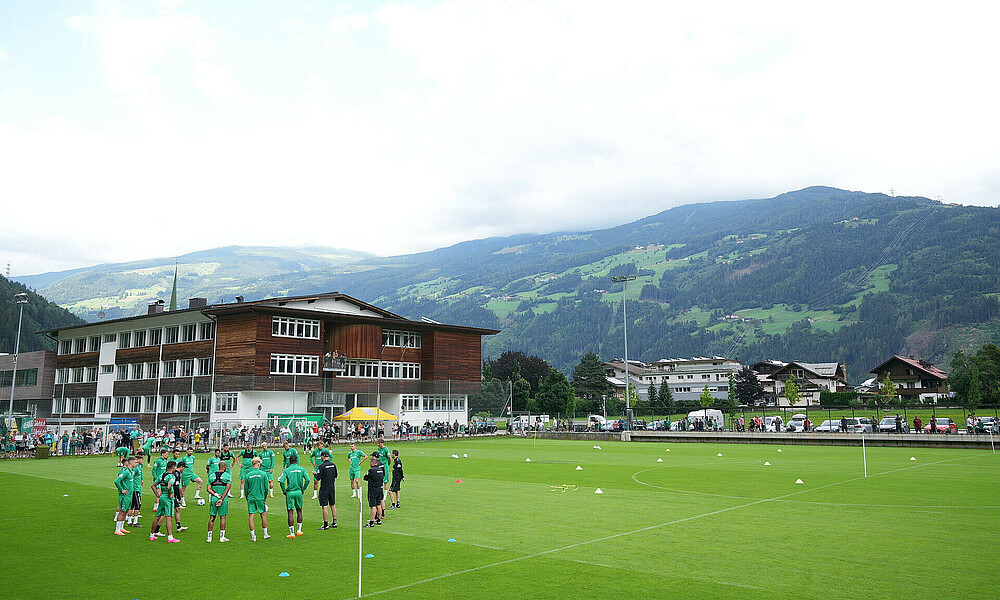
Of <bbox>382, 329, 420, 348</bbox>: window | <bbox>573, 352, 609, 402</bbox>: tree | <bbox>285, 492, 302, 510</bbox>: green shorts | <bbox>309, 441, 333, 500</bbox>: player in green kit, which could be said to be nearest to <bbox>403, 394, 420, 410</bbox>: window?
<bbox>382, 329, 420, 348</bbox>: window

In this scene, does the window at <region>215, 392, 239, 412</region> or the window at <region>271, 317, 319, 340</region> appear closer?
the window at <region>215, 392, 239, 412</region>

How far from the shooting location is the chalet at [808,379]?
141250 millimetres

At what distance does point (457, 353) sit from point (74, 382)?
4479 cm

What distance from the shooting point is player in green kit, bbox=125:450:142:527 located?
16625 millimetres

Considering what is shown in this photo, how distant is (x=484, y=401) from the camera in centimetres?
7869

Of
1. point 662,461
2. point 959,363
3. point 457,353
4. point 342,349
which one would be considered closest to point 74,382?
point 342,349

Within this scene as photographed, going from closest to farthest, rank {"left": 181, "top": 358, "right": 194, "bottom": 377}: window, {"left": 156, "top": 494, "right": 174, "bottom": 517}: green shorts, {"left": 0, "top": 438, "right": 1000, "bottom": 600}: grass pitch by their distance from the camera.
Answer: {"left": 0, "top": 438, "right": 1000, "bottom": 600}: grass pitch < {"left": 156, "top": 494, "right": 174, "bottom": 517}: green shorts < {"left": 181, "top": 358, "right": 194, "bottom": 377}: window

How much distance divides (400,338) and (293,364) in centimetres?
1266

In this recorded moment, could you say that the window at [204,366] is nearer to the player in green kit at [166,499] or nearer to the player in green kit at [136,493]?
the player in green kit at [136,493]

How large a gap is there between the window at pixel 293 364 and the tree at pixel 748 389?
8087cm

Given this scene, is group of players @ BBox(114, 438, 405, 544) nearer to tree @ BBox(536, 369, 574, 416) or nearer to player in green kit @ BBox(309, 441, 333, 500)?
player in green kit @ BBox(309, 441, 333, 500)

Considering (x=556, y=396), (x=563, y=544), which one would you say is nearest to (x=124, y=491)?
(x=563, y=544)

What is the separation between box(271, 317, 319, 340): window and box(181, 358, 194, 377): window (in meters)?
9.96

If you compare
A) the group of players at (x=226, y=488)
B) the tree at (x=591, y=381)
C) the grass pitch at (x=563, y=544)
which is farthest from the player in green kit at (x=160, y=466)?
the tree at (x=591, y=381)
